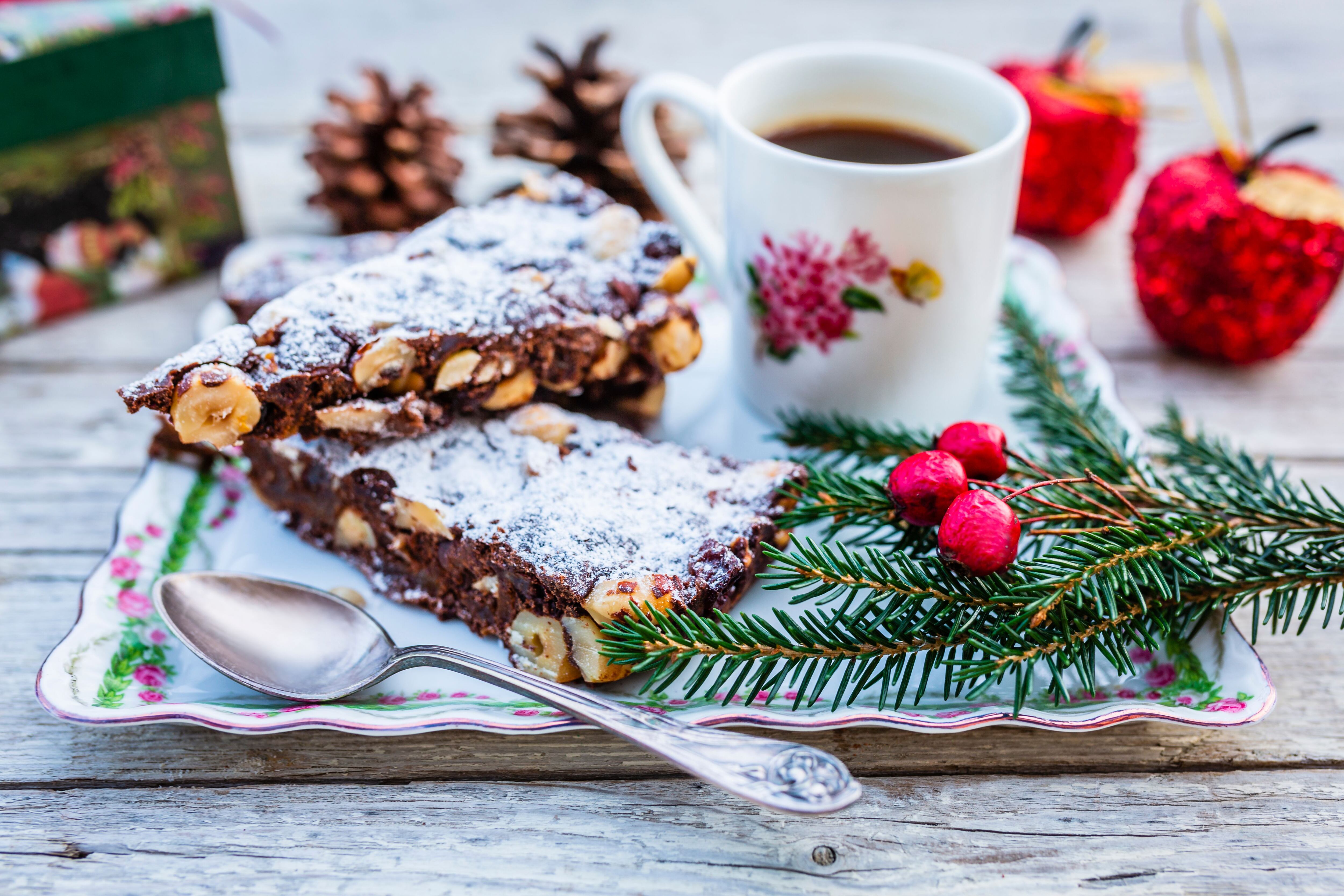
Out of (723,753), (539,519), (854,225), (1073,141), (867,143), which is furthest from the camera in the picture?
(1073,141)

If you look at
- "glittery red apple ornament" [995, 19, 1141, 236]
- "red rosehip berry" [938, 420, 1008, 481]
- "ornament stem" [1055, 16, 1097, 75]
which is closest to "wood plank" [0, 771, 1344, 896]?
"red rosehip berry" [938, 420, 1008, 481]

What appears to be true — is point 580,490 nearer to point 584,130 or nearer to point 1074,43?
point 584,130

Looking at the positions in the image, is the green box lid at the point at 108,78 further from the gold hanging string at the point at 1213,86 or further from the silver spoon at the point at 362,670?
the gold hanging string at the point at 1213,86

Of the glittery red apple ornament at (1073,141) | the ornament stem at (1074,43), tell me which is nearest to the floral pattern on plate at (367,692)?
the glittery red apple ornament at (1073,141)

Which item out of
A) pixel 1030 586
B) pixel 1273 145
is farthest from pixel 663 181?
pixel 1273 145

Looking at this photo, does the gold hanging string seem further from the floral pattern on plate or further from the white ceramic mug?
Answer: the floral pattern on plate

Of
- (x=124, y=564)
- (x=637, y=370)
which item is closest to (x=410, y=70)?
(x=637, y=370)
